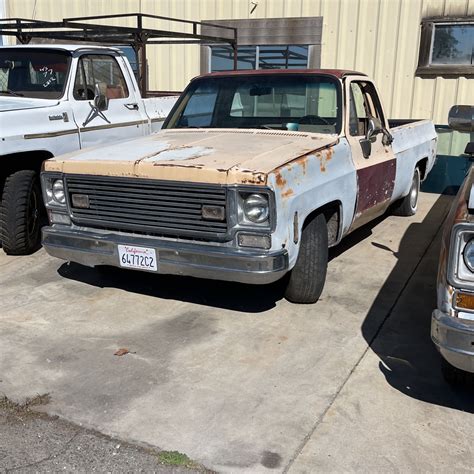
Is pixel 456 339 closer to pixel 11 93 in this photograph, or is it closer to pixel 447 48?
pixel 11 93

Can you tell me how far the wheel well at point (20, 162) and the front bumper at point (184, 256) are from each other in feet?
5.51

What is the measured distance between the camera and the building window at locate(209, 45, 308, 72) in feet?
36.1

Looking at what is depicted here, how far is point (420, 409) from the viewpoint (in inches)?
126

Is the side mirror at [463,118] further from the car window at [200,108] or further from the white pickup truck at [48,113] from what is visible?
the white pickup truck at [48,113]

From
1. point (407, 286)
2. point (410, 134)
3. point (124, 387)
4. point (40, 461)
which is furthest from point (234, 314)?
point (410, 134)

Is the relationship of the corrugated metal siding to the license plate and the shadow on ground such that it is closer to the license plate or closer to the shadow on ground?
the shadow on ground

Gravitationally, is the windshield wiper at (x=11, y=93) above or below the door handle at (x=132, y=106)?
above

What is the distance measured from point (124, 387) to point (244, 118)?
111 inches

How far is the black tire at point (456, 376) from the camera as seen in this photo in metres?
3.20

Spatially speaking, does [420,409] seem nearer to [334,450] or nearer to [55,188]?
[334,450]

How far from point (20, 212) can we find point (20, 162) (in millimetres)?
566

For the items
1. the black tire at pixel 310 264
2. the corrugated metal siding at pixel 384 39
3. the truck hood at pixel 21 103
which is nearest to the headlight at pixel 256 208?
the black tire at pixel 310 264

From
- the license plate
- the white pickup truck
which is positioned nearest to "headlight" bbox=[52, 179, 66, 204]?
the license plate

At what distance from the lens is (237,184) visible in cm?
370
